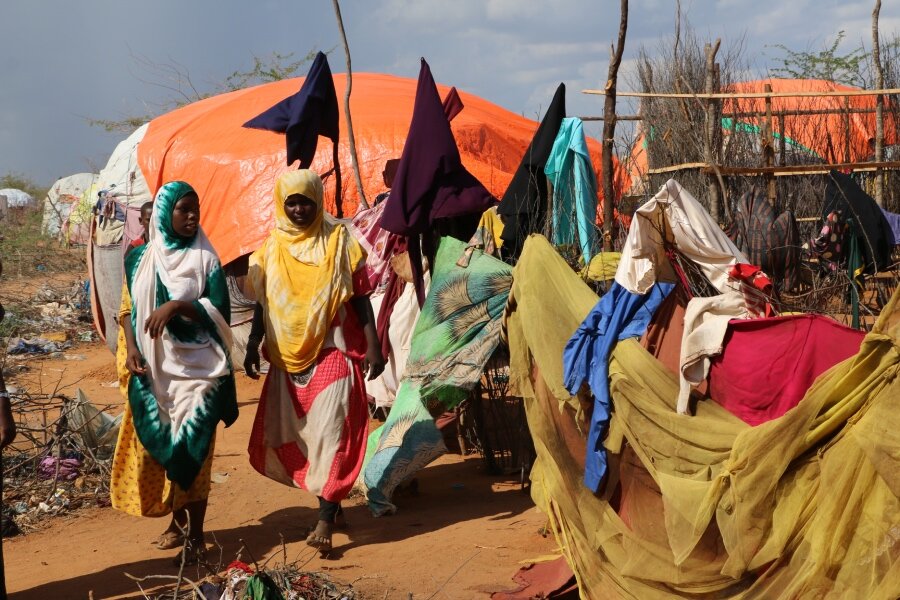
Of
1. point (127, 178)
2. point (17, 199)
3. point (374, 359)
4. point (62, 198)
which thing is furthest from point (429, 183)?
point (17, 199)

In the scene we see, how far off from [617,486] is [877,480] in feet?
3.99

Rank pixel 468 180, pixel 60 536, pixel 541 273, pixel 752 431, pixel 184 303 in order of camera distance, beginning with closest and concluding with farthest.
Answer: pixel 752 431, pixel 541 273, pixel 184 303, pixel 60 536, pixel 468 180

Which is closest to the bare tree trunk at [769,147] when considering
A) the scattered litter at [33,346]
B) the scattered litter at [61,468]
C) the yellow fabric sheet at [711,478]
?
the yellow fabric sheet at [711,478]

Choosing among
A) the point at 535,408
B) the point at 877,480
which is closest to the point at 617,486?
the point at 535,408

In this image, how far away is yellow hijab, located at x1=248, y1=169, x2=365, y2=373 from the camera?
16.9 feet

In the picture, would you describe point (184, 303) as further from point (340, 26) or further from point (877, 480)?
point (340, 26)

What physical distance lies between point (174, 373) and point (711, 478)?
8.86ft

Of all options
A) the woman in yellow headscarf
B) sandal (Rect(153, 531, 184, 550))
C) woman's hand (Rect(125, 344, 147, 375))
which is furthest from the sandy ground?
woman's hand (Rect(125, 344, 147, 375))

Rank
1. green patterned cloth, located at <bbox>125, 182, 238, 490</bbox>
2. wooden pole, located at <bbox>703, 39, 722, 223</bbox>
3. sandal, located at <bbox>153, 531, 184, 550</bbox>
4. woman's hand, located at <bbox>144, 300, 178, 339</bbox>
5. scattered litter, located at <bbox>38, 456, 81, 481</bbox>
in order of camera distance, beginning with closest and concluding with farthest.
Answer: woman's hand, located at <bbox>144, 300, 178, 339</bbox>
green patterned cloth, located at <bbox>125, 182, 238, 490</bbox>
sandal, located at <bbox>153, 531, 184, 550</bbox>
scattered litter, located at <bbox>38, 456, 81, 481</bbox>
wooden pole, located at <bbox>703, 39, 722, 223</bbox>

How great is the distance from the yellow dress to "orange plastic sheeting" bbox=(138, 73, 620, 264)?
5.03 m

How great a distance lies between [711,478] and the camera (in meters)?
3.30

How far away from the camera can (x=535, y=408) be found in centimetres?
437

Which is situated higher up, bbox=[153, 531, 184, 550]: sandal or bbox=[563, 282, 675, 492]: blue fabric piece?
bbox=[563, 282, 675, 492]: blue fabric piece

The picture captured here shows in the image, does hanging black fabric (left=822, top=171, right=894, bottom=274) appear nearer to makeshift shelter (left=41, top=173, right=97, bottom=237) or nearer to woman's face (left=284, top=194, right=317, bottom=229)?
woman's face (left=284, top=194, right=317, bottom=229)
